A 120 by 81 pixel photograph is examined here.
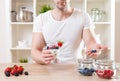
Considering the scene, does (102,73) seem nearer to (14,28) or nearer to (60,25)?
(60,25)

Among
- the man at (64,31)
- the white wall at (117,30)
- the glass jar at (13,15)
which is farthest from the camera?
the white wall at (117,30)

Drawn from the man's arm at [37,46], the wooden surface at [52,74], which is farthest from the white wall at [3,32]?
the wooden surface at [52,74]

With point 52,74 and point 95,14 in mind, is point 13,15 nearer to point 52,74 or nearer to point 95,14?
point 95,14

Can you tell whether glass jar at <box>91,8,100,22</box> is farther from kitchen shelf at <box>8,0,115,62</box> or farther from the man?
the man

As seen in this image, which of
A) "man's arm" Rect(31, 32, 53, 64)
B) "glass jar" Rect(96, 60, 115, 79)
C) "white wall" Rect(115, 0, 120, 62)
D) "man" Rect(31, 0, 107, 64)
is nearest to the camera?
"glass jar" Rect(96, 60, 115, 79)

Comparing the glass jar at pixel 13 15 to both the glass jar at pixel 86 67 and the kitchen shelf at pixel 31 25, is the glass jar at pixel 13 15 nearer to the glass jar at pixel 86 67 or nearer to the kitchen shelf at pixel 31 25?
the kitchen shelf at pixel 31 25

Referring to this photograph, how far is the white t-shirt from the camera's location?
203cm

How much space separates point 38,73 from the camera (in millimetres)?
1440

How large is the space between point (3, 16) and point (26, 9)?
0.38 m

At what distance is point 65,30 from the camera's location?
2037 millimetres

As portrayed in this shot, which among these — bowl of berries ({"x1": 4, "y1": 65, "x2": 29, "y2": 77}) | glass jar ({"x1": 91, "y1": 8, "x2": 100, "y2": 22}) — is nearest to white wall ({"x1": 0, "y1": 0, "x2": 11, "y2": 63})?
glass jar ({"x1": 91, "y1": 8, "x2": 100, "y2": 22})

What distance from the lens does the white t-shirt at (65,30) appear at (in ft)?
6.67

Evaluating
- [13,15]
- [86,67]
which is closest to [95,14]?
[13,15]

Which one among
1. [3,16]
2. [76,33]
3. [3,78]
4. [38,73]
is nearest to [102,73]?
[38,73]
